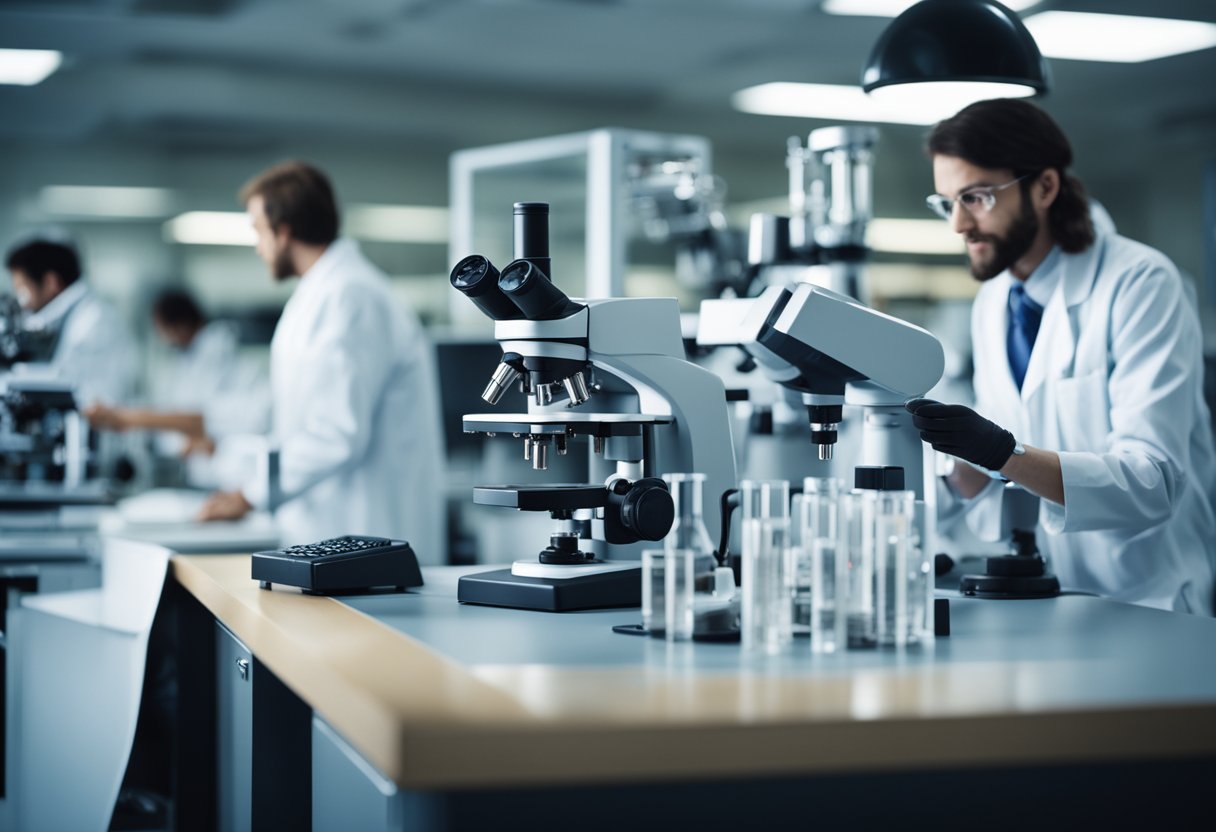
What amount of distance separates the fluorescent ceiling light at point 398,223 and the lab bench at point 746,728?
6877 millimetres

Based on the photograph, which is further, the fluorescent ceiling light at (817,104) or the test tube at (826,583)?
the fluorescent ceiling light at (817,104)

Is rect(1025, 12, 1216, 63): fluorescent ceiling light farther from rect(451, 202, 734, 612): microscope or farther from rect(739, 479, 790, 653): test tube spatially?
rect(739, 479, 790, 653): test tube

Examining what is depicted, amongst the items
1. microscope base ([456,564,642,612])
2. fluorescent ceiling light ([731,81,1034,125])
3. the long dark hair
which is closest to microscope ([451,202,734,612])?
microscope base ([456,564,642,612])

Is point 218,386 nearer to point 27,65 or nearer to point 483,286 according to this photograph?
point 27,65

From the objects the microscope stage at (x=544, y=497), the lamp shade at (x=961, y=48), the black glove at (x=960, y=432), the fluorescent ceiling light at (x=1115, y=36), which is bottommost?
the microscope stage at (x=544, y=497)

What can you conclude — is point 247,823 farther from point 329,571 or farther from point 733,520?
point 733,520

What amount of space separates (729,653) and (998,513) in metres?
0.96

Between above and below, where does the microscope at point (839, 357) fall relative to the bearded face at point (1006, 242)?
below

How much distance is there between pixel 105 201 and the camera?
752cm

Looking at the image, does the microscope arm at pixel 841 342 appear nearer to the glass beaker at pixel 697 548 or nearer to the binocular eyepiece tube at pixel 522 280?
the binocular eyepiece tube at pixel 522 280

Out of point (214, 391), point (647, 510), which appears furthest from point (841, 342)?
point (214, 391)

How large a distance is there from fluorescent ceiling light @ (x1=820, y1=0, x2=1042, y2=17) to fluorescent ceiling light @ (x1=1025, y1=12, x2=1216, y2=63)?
188 millimetres

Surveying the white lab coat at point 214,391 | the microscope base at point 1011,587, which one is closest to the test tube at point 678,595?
the microscope base at point 1011,587

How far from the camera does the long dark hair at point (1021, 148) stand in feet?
6.93
